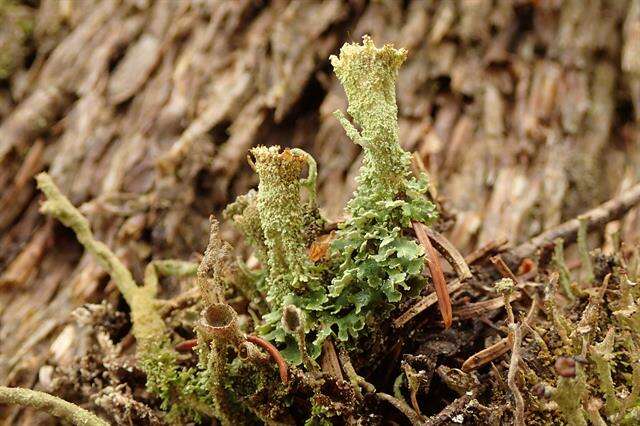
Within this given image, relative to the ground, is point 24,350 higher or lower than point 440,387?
higher

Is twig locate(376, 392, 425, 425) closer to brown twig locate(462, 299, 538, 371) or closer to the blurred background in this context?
brown twig locate(462, 299, 538, 371)

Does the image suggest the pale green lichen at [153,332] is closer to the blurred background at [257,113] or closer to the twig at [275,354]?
the twig at [275,354]

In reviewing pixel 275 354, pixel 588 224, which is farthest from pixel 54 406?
pixel 588 224

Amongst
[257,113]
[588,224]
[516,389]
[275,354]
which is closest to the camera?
[516,389]

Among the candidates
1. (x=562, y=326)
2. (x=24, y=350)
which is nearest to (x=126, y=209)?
(x=24, y=350)

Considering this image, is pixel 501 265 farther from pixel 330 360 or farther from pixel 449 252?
pixel 330 360

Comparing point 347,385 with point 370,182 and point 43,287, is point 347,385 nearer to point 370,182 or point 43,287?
point 370,182

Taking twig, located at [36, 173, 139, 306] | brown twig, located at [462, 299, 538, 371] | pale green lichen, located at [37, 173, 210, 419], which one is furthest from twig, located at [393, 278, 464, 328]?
twig, located at [36, 173, 139, 306]
